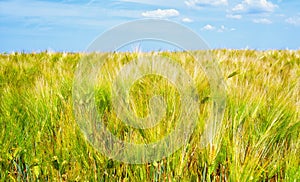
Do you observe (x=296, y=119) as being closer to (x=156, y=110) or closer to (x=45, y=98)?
(x=156, y=110)

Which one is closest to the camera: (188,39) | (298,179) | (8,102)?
(298,179)

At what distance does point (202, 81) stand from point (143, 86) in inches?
16.4

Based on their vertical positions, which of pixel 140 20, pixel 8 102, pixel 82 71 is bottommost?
pixel 8 102

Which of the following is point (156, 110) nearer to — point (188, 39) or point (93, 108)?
point (93, 108)

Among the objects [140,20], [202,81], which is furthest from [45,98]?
[202,81]

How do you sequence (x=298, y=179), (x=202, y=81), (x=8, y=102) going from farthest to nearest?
(x=202, y=81), (x=8, y=102), (x=298, y=179)

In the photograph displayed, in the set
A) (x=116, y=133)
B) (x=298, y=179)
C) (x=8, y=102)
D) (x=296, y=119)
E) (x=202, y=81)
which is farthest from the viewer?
(x=202, y=81)

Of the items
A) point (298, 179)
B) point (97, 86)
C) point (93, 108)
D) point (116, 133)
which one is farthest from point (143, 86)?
point (298, 179)

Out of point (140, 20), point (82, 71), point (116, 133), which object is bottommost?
point (116, 133)

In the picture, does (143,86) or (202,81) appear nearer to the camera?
(143,86)

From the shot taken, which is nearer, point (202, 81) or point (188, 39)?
point (188, 39)

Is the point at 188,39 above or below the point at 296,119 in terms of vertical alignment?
above

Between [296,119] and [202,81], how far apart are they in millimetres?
696

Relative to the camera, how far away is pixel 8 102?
206 centimetres
